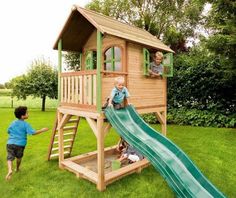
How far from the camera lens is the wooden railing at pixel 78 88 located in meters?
6.18

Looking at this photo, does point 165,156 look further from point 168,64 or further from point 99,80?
point 168,64

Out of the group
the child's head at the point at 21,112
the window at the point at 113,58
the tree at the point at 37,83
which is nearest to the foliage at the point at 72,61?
the tree at the point at 37,83

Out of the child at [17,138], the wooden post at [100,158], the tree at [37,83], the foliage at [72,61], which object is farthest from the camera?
the tree at [37,83]

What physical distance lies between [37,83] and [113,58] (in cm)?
1685

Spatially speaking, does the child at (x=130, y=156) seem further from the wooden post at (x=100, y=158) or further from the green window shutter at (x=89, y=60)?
the green window shutter at (x=89, y=60)

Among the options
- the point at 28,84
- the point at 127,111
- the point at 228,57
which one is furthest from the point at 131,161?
the point at 28,84

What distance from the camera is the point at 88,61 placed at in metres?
8.45

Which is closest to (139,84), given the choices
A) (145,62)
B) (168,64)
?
(145,62)

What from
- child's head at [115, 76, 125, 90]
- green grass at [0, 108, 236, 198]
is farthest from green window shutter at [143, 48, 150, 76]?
green grass at [0, 108, 236, 198]

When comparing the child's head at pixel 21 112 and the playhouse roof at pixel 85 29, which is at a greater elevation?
the playhouse roof at pixel 85 29

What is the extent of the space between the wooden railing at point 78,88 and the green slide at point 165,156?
66cm

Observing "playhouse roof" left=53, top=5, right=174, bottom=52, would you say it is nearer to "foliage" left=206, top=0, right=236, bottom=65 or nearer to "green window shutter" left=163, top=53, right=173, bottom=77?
"green window shutter" left=163, top=53, right=173, bottom=77

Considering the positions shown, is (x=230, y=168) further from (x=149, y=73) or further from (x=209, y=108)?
(x=209, y=108)

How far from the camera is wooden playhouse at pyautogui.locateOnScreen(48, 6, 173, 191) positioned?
5.94 meters
